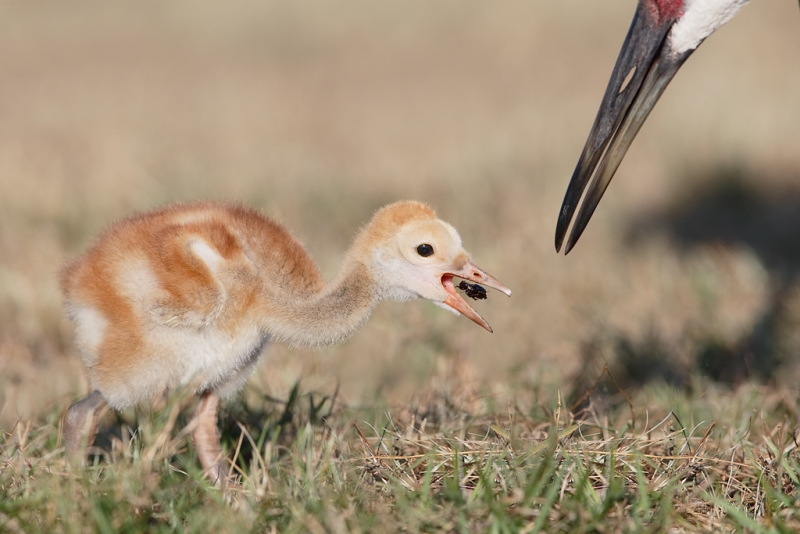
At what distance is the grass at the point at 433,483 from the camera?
2373 mm

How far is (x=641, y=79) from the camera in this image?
11.2ft

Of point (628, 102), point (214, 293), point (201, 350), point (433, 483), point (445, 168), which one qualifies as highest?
point (628, 102)

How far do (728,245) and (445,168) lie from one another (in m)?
2.42

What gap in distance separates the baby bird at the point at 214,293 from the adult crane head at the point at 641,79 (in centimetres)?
63

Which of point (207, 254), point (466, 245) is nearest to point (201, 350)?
point (207, 254)

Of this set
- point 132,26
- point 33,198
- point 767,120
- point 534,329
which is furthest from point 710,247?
point 132,26

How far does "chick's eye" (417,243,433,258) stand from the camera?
3.07 m


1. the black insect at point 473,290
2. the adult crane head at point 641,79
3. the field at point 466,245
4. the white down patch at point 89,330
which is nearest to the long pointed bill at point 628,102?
the adult crane head at point 641,79

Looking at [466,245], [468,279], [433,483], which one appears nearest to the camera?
[433,483]

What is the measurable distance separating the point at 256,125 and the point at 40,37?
17.7ft

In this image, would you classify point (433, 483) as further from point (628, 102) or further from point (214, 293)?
point (628, 102)

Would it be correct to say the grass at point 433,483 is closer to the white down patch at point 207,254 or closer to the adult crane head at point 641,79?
the white down patch at point 207,254

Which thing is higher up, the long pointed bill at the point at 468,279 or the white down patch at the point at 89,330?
the long pointed bill at the point at 468,279

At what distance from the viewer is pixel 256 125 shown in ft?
29.6
